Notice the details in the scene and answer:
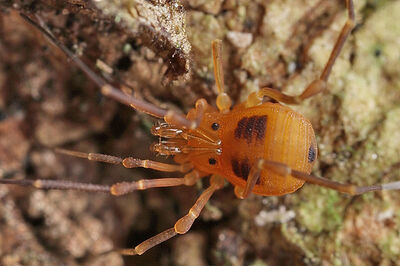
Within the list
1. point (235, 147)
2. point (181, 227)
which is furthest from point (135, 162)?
point (235, 147)

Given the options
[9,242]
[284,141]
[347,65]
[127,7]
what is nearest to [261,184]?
[284,141]

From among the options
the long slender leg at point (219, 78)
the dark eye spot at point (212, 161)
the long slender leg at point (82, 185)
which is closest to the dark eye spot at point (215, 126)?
the long slender leg at point (219, 78)

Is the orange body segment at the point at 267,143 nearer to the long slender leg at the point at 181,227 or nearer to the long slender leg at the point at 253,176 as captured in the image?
the long slender leg at the point at 253,176

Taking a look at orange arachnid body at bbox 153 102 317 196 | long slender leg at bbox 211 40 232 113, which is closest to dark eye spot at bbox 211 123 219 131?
orange arachnid body at bbox 153 102 317 196

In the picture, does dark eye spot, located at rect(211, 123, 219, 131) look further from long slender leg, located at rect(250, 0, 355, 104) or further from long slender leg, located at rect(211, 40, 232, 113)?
long slender leg, located at rect(250, 0, 355, 104)

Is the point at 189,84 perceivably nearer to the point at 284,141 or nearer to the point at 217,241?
the point at 284,141
